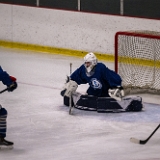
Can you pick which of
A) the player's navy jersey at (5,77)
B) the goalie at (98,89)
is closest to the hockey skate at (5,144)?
the player's navy jersey at (5,77)

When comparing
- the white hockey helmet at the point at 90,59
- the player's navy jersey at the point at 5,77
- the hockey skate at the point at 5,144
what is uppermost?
the player's navy jersey at the point at 5,77

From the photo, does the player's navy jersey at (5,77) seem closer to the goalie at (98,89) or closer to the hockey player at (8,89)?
the hockey player at (8,89)

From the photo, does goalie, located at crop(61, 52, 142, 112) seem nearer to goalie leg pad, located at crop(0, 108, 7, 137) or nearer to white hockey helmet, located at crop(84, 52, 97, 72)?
white hockey helmet, located at crop(84, 52, 97, 72)

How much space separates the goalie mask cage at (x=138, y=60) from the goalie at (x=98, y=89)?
0.95 metres

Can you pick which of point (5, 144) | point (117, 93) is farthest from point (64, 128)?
point (5, 144)

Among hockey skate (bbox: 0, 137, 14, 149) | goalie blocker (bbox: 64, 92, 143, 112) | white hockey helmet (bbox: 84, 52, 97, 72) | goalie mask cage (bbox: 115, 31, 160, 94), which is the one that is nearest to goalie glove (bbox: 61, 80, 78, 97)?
goalie blocker (bbox: 64, 92, 143, 112)

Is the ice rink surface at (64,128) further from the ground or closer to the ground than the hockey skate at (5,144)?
closer to the ground

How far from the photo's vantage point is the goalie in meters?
8.83

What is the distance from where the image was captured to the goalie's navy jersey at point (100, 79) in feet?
28.9

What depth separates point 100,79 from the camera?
29.3 feet

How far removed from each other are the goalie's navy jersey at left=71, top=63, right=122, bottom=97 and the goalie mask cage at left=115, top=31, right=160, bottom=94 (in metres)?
0.92

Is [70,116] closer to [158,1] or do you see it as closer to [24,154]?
[24,154]

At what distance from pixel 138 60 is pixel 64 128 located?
2368mm

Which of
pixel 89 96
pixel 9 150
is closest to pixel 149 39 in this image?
pixel 89 96
